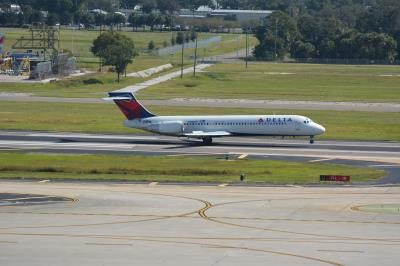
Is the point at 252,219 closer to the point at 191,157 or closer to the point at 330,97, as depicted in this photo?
the point at 191,157

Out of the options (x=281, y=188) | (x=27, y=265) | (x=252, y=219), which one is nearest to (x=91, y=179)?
(x=281, y=188)

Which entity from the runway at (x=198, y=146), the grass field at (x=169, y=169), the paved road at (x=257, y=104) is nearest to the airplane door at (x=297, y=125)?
the runway at (x=198, y=146)

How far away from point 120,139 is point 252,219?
49699 mm

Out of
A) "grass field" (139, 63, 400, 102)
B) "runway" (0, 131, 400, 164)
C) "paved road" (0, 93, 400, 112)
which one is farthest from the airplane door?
"grass field" (139, 63, 400, 102)

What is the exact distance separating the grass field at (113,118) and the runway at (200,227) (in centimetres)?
4004

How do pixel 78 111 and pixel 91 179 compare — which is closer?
pixel 91 179

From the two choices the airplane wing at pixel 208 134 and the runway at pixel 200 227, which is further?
the airplane wing at pixel 208 134

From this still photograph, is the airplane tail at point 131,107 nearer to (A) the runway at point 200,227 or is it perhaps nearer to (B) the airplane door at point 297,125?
(B) the airplane door at point 297,125

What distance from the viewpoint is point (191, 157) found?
89.3 metres

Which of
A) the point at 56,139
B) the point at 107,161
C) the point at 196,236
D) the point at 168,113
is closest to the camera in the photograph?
the point at 196,236

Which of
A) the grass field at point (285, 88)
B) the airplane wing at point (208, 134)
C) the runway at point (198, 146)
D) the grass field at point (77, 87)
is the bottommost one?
the grass field at point (77, 87)

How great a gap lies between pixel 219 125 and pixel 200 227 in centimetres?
4830

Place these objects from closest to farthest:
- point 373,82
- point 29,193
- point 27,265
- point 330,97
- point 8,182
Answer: point 27,265
point 29,193
point 8,182
point 330,97
point 373,82

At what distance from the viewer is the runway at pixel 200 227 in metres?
44.2
